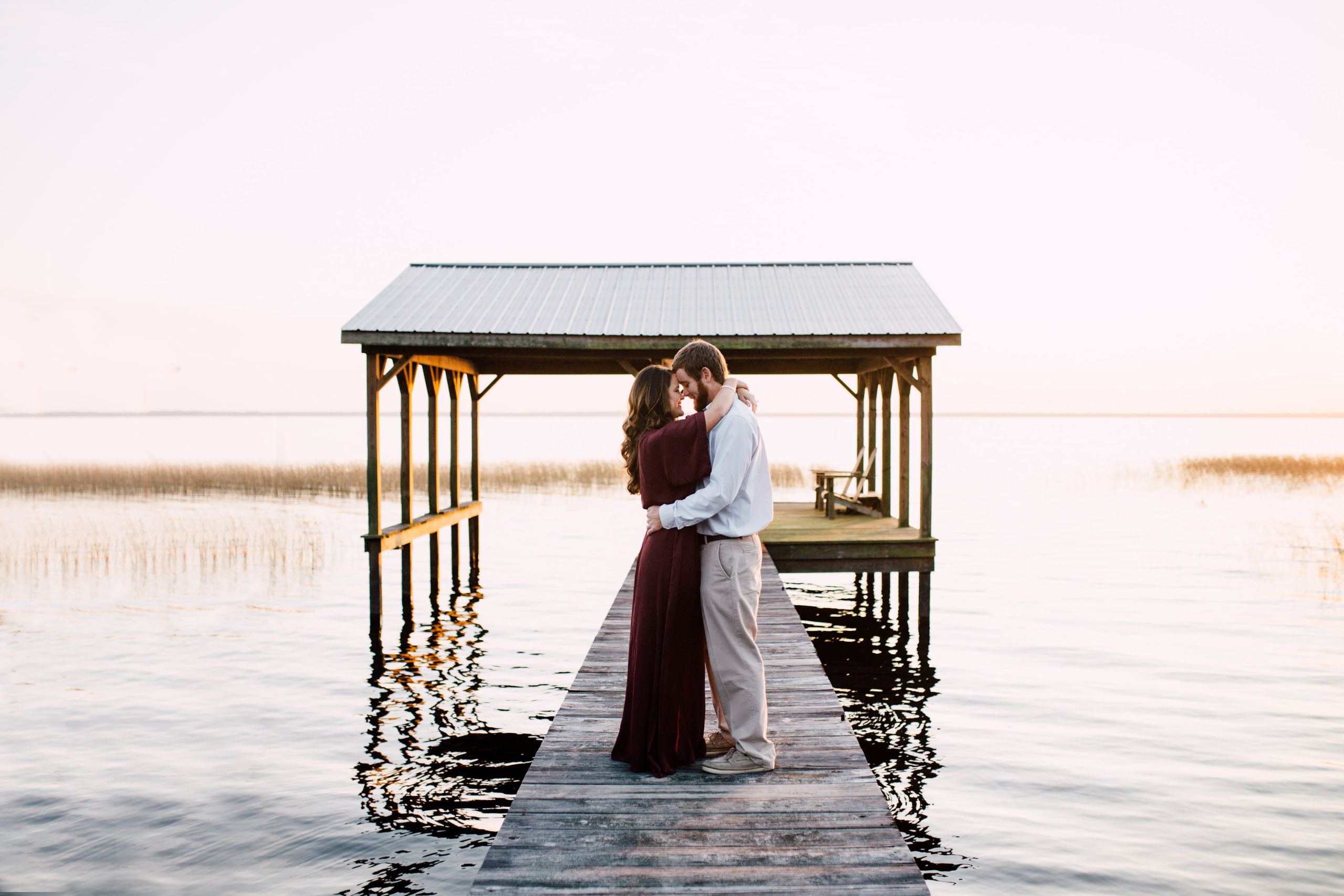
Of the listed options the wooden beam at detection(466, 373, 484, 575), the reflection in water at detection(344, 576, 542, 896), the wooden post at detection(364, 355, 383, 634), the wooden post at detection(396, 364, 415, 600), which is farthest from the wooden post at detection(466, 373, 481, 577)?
the reflection in water at detection(344, 576, 542, 896)

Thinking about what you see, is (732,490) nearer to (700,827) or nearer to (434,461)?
(700,827)

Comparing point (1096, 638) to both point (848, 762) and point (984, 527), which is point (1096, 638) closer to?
point (848, 762)

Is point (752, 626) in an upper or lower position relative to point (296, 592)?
upper

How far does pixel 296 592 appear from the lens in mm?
14695

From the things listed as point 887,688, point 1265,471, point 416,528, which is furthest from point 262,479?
point 1265,471

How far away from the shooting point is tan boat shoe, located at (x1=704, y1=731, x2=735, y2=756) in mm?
4359

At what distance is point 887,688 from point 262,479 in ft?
88.6

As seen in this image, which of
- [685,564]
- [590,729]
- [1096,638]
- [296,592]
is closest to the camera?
[685,564]

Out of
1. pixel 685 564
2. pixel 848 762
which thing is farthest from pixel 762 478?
pixel 848 762

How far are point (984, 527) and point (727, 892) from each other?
2195cm

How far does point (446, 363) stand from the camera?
14.6m

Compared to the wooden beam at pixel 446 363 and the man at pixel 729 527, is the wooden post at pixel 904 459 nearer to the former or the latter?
the wooden beam at pixel 446 363

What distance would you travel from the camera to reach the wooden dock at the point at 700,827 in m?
3.21

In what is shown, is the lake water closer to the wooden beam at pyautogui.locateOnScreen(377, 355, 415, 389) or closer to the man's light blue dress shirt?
the man's light blue dress shirt
